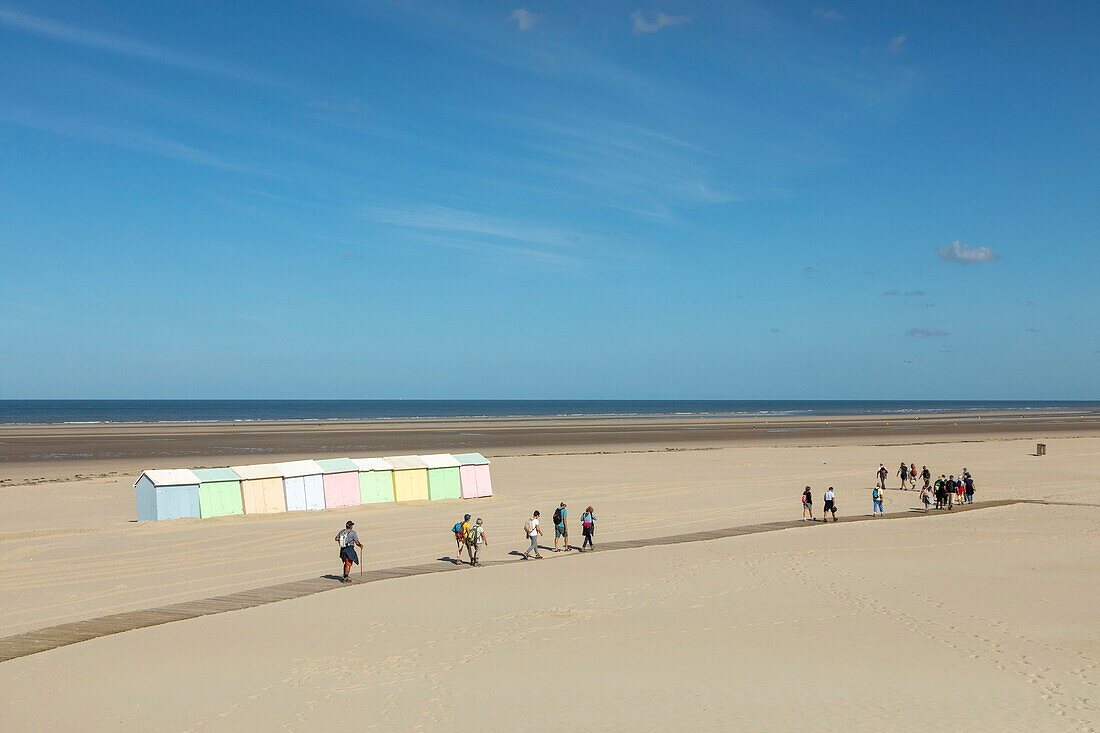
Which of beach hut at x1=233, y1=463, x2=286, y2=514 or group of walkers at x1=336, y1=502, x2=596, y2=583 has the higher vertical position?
beach hut at x1=233, y1=463, x2=286, y2=514

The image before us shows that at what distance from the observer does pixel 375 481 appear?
1364 inches

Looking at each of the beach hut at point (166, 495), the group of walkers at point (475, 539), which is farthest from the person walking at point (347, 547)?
the beach hut at point (166, 495)

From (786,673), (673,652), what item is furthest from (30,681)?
(786,673)

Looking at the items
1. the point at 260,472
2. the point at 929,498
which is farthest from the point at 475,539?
the point at 929,498

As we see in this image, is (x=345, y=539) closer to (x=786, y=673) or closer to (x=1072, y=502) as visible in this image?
(x=786, y=673)

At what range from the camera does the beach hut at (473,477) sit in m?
36.9

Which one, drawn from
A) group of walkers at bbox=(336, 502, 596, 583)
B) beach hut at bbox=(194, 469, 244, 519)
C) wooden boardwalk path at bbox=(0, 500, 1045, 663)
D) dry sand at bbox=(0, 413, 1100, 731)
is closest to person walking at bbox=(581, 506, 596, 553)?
group of walkers at bbox=(336, 502, 596, 583)

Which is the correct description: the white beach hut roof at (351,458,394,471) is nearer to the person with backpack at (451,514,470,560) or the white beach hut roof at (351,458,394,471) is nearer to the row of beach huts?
the row of beach huts

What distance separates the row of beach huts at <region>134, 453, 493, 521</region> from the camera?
30.4 meters

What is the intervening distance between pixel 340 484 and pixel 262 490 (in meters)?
2.77

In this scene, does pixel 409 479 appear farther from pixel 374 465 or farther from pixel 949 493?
pixel 949 493

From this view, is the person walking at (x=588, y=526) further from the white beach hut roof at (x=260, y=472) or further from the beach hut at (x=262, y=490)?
the white beach hut roof at (x=260, y=472)

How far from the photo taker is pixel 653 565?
74.4ft

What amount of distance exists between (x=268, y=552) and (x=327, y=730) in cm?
1467
